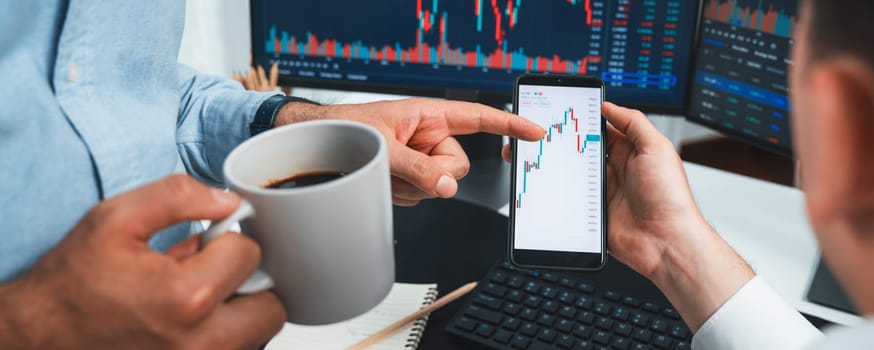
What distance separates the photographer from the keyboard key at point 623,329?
26.1 inches

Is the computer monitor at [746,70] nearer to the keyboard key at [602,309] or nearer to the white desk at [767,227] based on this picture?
the white desk at [767,227]

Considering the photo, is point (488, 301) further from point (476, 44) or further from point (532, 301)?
point (476, 44)

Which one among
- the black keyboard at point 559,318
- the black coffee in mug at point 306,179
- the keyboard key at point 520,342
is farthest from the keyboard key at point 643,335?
the black coffee in mug at point 306,179

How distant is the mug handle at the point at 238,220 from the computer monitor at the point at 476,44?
57cm

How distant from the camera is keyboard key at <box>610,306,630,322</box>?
2.23ft

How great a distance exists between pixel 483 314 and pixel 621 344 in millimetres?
131

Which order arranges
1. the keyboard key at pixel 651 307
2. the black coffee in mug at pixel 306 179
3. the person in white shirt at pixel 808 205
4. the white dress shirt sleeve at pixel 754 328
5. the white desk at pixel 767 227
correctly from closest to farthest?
the person in white shirt at pixel 808 205
the black coffee in mug at pixel 306 179
the white dress shirt sleeve at pixel 754 328
the keyboard key at pixel 651 307
the white desk at pixel 767 227

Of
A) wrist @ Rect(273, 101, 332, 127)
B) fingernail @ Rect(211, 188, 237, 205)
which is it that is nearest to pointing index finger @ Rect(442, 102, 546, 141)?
wrist @ Rect(273, 101, 332, 127)

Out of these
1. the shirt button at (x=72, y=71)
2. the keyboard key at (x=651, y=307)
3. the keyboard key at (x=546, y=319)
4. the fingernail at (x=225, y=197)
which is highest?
the shirt button at (x=72, y=71)

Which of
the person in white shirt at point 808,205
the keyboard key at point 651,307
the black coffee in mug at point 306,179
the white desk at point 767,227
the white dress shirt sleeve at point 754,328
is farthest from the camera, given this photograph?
the white desk at point 767,227

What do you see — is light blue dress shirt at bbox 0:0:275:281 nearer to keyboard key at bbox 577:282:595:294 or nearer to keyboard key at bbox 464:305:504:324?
keyboard key at bbox 464:305:504:324

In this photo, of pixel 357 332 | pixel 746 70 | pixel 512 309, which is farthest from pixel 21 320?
pixel 746 70

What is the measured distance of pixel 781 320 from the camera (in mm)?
601

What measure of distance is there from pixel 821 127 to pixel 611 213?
1.27 ft
